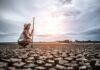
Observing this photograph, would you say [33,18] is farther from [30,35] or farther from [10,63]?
[10,63]

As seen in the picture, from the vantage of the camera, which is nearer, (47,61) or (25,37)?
(47,61)

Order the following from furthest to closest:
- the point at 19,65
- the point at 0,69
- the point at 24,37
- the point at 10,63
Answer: the point at 24,37
the point at 10,63
the point at 19,65
the point at 0,69

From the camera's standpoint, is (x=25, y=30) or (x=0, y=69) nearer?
(x=0, y=69)

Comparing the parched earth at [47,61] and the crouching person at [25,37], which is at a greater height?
the crouching person at [25,37]

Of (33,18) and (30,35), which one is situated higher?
(33,18)

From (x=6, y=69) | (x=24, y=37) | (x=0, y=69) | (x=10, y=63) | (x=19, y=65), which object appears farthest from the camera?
(x=24, y=37)

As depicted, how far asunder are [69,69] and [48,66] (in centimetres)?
103

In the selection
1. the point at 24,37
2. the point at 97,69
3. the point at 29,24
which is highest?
the point at 29,24

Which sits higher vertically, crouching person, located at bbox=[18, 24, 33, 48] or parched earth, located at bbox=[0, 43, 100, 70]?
crouching person, located at bbox=[18, 24, 33, 48]

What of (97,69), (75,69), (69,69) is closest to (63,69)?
(69,69)

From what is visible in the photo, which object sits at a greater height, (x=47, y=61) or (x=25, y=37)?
(x=25, y=37)

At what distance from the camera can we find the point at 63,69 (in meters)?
7.41

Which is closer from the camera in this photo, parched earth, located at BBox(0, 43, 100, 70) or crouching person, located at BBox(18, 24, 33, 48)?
parched earth, located at BBox(0, 43, 100, 70)

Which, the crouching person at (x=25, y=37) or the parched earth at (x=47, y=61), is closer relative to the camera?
the parched earth at (x=47, y=61)
